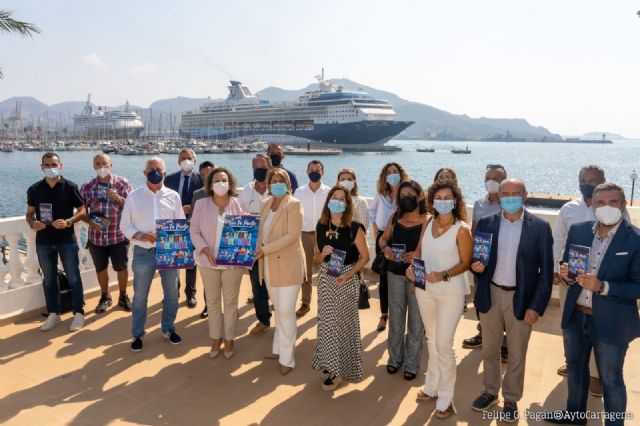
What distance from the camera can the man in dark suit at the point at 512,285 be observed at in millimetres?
2758

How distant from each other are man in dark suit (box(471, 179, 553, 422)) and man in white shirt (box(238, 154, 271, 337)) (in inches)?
75.7

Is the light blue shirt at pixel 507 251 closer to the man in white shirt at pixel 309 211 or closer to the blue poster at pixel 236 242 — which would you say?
the blue poster at pixel 236 242

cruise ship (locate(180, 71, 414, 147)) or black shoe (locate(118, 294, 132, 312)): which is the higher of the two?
cruise ship (locate(180, 71, 414, 147))

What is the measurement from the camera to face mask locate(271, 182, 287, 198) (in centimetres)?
348

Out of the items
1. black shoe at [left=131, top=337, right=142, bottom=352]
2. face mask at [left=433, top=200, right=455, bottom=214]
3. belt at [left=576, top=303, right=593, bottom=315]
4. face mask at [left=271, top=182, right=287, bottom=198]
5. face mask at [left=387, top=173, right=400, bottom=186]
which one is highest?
face mask at [left=387, top=173, right=400, bottom=186]

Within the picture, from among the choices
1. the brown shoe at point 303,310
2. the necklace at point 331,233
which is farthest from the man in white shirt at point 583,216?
the brown shoe at point 303,310

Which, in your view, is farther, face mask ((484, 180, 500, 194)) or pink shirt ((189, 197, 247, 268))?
face mask ((484, 180, 500, 194))

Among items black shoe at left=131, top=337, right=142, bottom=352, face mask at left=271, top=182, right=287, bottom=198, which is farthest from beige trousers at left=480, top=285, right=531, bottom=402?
black shoe at left=131, top=337, right=142, bottom=352

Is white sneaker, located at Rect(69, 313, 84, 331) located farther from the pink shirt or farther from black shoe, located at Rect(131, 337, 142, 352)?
the pink shirt

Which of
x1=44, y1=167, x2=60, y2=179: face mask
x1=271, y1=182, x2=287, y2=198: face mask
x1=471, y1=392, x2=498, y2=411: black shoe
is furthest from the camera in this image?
x1=44, y1=167, x2=60, y2=179: face mask

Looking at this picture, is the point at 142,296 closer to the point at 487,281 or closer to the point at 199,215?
the point at 199,215

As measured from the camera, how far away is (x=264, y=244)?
358 cm

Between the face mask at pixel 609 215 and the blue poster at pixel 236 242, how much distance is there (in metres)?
2.29

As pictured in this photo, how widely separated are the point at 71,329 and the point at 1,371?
2.63 feet
